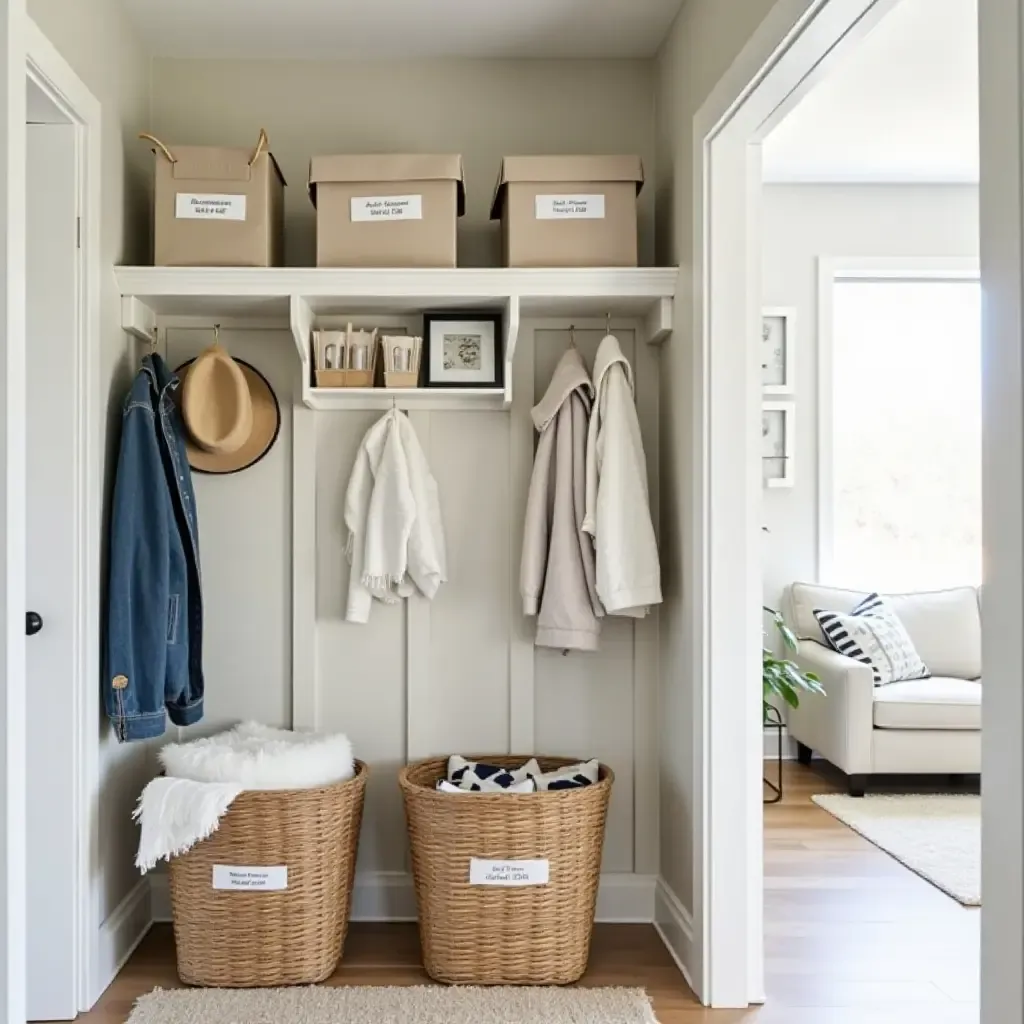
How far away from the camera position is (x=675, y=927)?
275 centimetres

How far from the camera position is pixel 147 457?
2.61m

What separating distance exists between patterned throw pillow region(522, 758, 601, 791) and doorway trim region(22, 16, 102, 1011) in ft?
3.59

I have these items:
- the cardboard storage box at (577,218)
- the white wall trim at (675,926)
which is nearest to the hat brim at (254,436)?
the cardboard storage box at (577,218)

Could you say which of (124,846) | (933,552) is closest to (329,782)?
(124,846)

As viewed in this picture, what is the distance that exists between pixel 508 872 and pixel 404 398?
129 cm

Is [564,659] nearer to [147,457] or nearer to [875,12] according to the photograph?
[147,457]

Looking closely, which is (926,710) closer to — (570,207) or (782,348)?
(782,348)

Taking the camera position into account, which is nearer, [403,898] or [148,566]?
[148,566]

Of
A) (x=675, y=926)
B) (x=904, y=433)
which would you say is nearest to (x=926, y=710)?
(x=904, y=433)

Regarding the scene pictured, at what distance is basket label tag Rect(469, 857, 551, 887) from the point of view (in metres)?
2.53

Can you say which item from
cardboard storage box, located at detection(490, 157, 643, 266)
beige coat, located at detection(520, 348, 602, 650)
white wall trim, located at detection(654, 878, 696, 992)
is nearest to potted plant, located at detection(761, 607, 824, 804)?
white wall trim, located at detection(654, 878, 696, 992)

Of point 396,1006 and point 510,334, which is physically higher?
point 510,334

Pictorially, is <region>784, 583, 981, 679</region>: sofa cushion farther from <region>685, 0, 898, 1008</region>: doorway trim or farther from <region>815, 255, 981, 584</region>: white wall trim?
<region>685, 0, 898, 1008</region>: doorway trim

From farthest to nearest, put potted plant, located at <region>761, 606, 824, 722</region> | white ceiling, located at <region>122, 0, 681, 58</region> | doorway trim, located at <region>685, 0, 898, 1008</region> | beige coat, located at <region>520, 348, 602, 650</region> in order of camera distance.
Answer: potted plant, located at <region>761, 606, 824, 722</region>, beige coat, located at <region>520, 348, 602, 650</region>, white ceiling, located at <region>122, 0, 681, 58</region>, doorway trim, located at <region>685, 0, 898, 1008</region>
